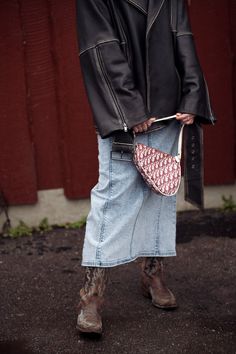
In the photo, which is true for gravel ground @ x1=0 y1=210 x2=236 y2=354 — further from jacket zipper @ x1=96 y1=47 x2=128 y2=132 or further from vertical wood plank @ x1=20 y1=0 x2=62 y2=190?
jacket zipper @ x1=96 y1=47 x2=128 y2=132

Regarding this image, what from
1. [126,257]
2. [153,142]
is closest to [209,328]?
[126,257]

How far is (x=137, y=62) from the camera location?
11.7ft

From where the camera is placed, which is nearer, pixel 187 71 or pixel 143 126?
pixel 143 126

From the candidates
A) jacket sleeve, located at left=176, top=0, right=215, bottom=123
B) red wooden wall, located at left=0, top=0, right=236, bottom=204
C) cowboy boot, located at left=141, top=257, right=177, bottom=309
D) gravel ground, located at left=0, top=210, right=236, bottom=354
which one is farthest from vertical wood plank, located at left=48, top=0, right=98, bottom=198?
jacket sleeve, located at left=176, top=0, right=215, bottom=123

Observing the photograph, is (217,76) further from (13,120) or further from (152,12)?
(152,12)

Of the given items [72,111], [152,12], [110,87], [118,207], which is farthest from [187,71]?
[72,111]

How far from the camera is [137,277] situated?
4621 mm

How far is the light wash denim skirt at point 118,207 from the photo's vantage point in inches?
143

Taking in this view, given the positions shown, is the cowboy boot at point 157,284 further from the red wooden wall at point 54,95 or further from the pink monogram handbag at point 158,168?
the red wooden wall at point 54,95

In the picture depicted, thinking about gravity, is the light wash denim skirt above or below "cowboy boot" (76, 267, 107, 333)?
above

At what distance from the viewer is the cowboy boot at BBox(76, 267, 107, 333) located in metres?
3.74

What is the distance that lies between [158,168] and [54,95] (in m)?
1.96

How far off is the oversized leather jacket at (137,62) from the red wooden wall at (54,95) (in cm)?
174

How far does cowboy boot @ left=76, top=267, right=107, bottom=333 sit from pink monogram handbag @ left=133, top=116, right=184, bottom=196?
534 millimetres
